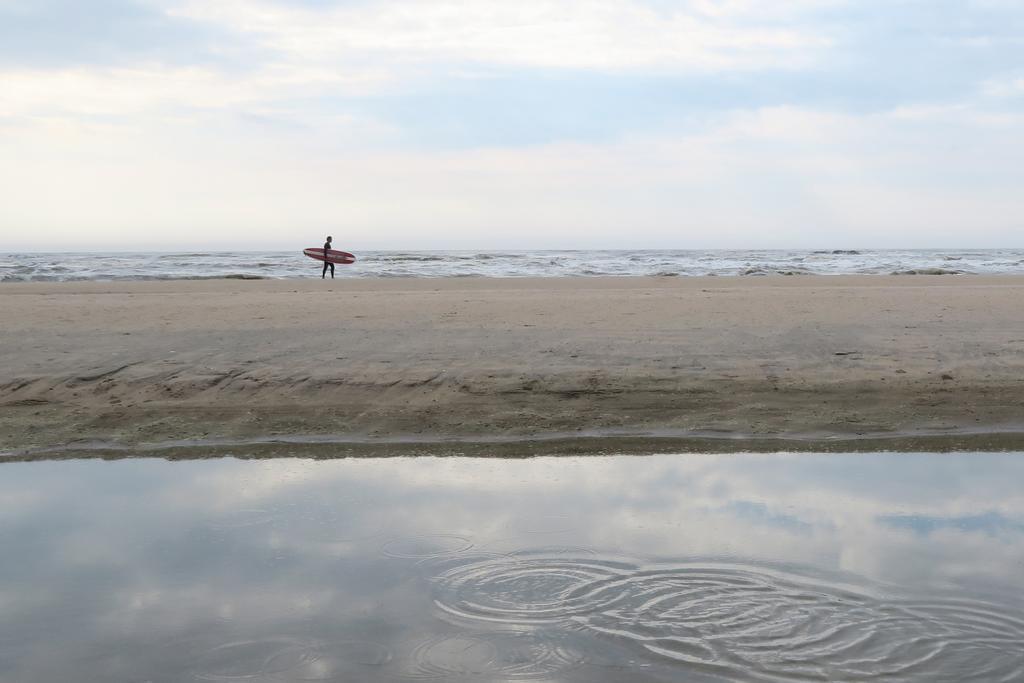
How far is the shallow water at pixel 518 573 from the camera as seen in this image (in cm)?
394

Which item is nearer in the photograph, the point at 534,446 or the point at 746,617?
the point at 746,617

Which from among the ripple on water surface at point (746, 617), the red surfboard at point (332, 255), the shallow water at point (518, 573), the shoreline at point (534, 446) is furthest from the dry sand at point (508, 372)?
the red surfboard at point (332, 255)

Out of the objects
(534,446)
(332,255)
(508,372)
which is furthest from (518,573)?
(332,255)

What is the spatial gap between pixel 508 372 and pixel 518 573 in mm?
5513

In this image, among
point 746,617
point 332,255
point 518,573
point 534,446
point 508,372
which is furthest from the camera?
point 332,255

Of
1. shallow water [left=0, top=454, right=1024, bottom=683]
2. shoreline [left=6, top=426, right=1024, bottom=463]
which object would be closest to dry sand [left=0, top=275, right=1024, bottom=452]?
shoreline [left=6, top=426, right=1024, bottom=463]

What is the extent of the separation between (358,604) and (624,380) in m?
5.95

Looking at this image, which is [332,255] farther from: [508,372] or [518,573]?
[518,573]

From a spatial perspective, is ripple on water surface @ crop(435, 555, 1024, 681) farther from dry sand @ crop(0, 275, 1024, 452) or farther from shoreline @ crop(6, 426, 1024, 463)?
dry sand @ crop(0, 275, 1024, 452)

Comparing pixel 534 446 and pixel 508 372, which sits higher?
pixel 508 372

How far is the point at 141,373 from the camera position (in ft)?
34.4

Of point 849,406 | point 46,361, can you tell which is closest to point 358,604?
point 849,406

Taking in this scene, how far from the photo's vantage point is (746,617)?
4336mm

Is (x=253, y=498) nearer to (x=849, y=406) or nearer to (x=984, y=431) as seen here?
(x=849, y=406)
